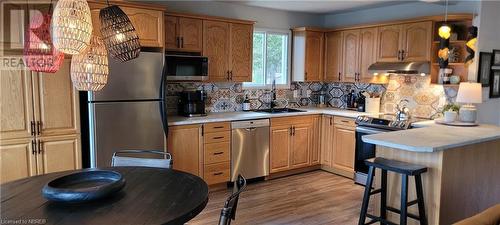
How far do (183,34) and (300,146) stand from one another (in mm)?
2180

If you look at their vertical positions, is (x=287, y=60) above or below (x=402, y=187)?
above

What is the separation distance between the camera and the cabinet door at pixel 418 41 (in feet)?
14.3

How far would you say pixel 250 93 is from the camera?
211 inches

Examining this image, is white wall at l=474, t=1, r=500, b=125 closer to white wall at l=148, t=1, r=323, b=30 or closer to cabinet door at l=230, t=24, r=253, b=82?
white wall at l=148, t=1, r=323, b=30

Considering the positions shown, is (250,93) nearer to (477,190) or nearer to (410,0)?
(410,0)

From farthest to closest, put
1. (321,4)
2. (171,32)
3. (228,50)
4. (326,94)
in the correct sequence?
(326,94) → (321,4) → (228,50) → (171,32)

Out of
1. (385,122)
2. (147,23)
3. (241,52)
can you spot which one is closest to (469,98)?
(385,122)

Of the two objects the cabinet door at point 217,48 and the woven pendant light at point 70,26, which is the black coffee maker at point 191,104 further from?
the woven pendant light at point 70,26

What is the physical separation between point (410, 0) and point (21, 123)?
4.60 m

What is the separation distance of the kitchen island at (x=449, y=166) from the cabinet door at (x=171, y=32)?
244 centimetres

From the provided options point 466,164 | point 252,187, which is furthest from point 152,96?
point 466,164

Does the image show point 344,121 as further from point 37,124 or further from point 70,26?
point 70,26

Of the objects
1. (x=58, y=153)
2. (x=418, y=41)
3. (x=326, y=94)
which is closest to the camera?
(x=58, y=153)

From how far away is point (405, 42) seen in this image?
4.60 m
